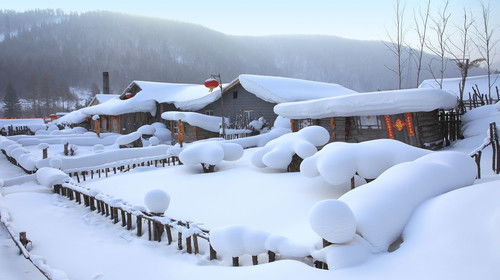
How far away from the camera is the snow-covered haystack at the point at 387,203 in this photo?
4.49 m

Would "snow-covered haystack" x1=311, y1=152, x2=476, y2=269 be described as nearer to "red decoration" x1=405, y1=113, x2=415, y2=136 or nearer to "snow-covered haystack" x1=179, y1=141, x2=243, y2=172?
"red decoration" x1=405, y1=113, x2=415, y2=136

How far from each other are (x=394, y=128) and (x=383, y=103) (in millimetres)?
1876

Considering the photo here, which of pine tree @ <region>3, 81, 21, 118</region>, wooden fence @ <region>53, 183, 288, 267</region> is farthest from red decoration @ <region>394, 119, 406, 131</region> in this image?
pine tree @ <region>3, 81, 21, 118</region>

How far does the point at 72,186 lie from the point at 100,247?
4836 mm

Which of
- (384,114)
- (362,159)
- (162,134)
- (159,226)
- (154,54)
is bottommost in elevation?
(159,226)

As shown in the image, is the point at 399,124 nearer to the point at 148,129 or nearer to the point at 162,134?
the point at 162,134

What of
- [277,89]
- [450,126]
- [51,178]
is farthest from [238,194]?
[277,89]

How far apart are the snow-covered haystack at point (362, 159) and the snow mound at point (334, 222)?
3703 millimetres

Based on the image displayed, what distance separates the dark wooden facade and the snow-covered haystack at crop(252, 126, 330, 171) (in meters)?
3.89

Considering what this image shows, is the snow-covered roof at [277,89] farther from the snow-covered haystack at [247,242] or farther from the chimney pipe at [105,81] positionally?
the chimney pipe at [105,81]

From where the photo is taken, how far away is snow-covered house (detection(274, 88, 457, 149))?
41.5 feet

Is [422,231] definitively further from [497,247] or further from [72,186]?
[72,186]

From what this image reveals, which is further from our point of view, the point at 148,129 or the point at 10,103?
the point at 10,103

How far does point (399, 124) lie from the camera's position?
14289mm
